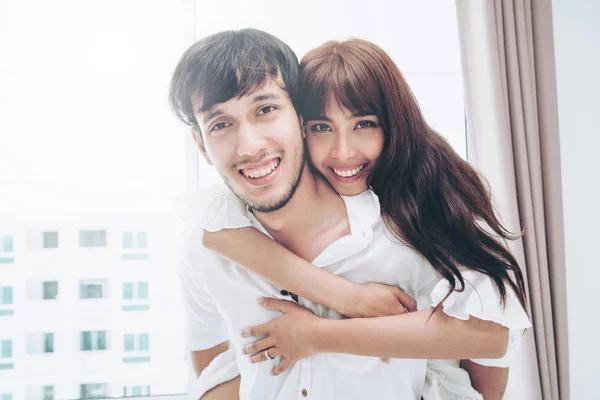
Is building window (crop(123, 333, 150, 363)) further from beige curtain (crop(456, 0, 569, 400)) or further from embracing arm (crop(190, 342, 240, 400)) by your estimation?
beige curtain (crop(456, 0, 569, 400))

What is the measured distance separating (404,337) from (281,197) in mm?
434

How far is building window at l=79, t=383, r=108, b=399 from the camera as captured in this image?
70.7 inches

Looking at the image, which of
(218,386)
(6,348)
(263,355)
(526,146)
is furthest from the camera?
(6,348)

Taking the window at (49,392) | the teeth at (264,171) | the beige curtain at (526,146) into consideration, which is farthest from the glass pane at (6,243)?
the beige curtain at (526,146)

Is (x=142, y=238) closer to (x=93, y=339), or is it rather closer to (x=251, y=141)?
(x=93, y=339)

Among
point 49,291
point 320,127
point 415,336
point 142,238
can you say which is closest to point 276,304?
point 415,336

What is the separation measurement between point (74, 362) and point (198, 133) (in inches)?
39.7

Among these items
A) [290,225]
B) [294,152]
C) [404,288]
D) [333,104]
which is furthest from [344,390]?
[333,104]

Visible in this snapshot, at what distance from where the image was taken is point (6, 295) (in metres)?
1.74

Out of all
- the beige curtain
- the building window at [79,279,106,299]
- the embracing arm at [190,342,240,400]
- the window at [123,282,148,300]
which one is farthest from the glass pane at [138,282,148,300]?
the beige curtain

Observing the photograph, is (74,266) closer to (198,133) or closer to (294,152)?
(198,133)

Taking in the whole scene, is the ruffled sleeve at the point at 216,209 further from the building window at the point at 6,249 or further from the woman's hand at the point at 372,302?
the building window at the point at 6,249

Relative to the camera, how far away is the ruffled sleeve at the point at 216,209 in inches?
51.8

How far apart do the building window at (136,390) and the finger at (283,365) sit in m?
0.73
